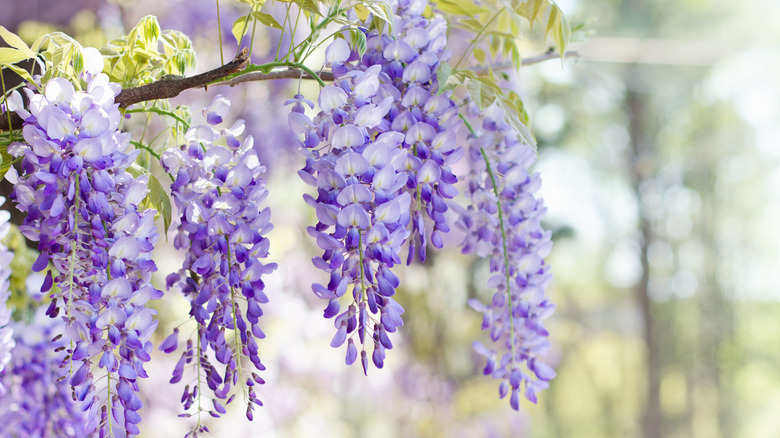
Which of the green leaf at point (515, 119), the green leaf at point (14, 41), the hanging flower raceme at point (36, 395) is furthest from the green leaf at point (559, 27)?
the hanging flower raceme at point (36, 395)

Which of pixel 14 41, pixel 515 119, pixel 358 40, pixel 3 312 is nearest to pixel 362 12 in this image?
pixel 358 40

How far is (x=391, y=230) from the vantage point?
0.46 meters

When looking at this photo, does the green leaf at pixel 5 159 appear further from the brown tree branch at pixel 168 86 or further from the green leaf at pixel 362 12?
the green leaf at pixel 362 12

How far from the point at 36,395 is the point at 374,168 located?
1.99ft

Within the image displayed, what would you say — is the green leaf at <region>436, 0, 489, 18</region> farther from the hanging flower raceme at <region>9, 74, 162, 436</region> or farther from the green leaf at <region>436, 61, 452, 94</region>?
the hanging flower raceme at <region>9, 74, 162, 436</region>

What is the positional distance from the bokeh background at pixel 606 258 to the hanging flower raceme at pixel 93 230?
59 cm

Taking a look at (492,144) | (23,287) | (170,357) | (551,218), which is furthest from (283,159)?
(492,144)

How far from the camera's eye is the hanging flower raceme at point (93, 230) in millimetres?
421

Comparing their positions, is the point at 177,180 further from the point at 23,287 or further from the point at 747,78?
the point at 747,78

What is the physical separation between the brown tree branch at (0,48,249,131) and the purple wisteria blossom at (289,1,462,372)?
0.17 feet

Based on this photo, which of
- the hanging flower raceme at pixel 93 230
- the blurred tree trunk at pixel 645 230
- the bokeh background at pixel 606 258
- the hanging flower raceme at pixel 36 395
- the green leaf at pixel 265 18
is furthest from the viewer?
the blurred tree trunk at pixel 645 230

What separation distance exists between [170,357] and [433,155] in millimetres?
2224

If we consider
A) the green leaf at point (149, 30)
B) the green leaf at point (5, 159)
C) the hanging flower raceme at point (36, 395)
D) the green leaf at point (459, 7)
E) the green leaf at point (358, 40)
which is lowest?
the hanging flower raceme at point (36, 395)

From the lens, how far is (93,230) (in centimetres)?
44
